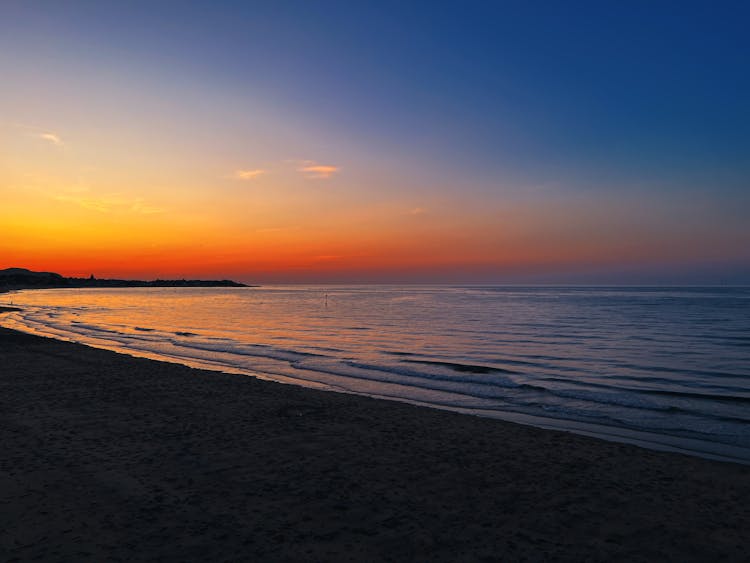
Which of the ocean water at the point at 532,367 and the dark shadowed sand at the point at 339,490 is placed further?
the ocean water at the point at 532,367

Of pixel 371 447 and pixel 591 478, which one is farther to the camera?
pixel 371 447

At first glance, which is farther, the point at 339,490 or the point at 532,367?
the point at 532,367

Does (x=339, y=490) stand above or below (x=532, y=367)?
above

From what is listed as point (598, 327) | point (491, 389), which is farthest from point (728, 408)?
point (598, 327)

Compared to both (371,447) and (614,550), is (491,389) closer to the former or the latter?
(371,447)

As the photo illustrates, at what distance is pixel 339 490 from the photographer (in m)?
7.78

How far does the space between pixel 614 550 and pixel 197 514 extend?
5521 millimetres

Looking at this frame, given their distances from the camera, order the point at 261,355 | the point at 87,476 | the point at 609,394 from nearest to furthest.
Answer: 1. the point at 87,476
2. the point at 609,394
3. the point at 261,355

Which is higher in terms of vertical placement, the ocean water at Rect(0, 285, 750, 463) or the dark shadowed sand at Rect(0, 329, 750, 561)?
the dark shadowed sand at Rect(0, 329, 750, 561)

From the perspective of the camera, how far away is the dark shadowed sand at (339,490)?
6016mm

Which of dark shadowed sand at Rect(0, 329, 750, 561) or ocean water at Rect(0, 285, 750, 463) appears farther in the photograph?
ocean water at Rect(0, 285, 750, 463)

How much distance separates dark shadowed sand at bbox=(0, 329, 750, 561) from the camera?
602 centimetres

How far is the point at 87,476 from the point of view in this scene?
8.06 m

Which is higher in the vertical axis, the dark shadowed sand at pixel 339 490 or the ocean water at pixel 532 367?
the dark shadowed sand at pixel 339 490
